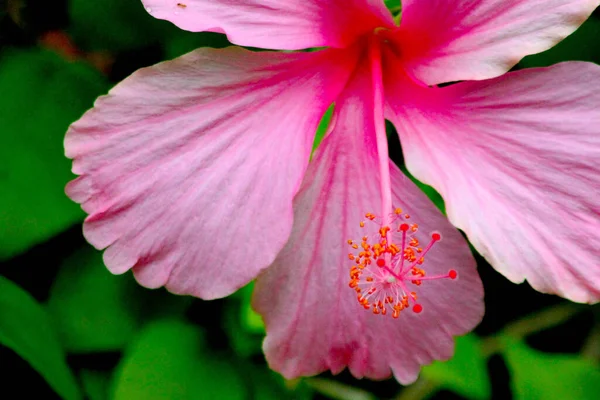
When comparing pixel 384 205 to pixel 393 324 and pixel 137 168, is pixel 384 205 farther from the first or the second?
pixel 137 168

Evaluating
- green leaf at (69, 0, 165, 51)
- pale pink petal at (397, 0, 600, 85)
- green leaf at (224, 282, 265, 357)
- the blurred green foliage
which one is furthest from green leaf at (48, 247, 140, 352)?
pale pink petal at (397, 0, 600, 85)

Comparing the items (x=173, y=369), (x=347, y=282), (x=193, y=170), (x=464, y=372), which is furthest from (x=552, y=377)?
(x=193, y=170)

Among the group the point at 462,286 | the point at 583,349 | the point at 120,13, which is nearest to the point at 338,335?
the point at 462,286

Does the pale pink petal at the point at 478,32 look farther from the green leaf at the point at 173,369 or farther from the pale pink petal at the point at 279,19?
the green leaf at the point at 173,369

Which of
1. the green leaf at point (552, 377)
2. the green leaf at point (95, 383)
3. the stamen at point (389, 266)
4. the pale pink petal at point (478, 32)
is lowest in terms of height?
the green leaf at point (552, 377)

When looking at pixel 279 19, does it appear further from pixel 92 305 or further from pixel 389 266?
pixel 92 305

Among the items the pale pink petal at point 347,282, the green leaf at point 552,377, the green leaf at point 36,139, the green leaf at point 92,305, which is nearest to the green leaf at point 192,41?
the green leaf at point 36,139
